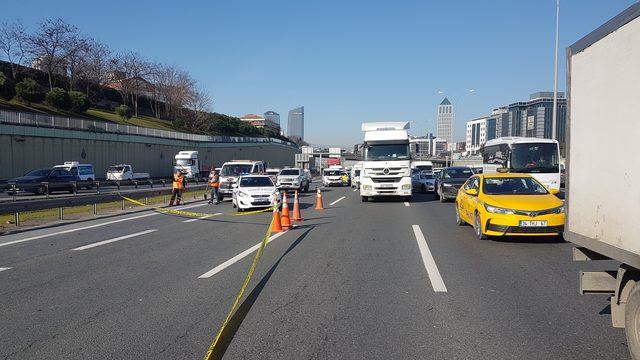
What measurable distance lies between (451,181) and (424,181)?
8.31 m

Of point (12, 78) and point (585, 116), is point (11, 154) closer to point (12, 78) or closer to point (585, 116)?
point (12, 78)

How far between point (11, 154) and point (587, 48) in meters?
43.0

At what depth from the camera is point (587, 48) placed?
16.6ft

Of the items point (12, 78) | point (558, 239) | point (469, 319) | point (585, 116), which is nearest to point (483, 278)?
point (469, 319)

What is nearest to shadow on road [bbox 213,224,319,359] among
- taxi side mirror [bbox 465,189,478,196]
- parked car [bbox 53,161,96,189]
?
taxi side mirror [bbox 465,189,478,196]

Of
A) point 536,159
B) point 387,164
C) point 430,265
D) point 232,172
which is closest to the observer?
point 430,265

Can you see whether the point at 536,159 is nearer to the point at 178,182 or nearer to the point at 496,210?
the point at 496,210

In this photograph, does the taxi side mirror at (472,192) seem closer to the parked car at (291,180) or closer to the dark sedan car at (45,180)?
the parked car at (291,180)

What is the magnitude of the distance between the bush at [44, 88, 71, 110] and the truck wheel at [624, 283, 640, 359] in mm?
Answer: 60352

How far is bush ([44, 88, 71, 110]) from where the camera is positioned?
Answer: 55.6 metres

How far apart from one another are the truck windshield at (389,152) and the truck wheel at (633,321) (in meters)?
19.1

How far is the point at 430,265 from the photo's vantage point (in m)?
8.87

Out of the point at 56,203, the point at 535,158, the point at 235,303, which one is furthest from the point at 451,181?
the point at 235,303

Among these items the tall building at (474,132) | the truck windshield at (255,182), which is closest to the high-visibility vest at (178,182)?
the truck windshield at (255,182)
